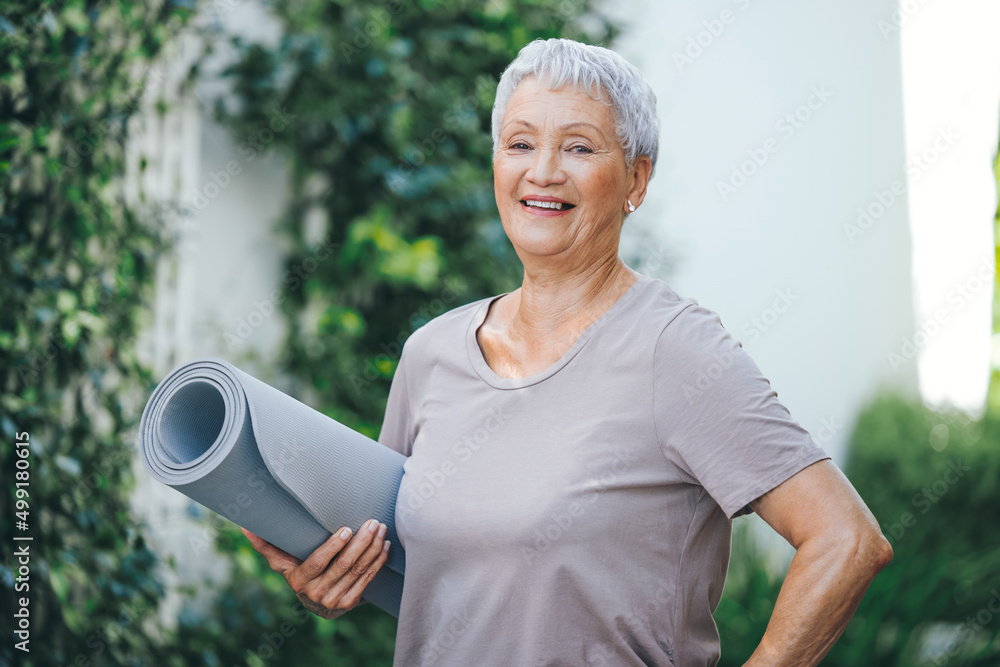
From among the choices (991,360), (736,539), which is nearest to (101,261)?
(736,539)

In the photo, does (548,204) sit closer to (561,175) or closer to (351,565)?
(561,175)

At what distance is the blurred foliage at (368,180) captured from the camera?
322cm

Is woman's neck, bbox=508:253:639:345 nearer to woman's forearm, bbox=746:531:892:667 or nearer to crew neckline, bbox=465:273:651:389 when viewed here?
crew neckline, bbox=465:273:651:389

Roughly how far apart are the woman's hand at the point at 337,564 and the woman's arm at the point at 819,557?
652 millimetres

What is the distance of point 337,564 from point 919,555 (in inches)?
134

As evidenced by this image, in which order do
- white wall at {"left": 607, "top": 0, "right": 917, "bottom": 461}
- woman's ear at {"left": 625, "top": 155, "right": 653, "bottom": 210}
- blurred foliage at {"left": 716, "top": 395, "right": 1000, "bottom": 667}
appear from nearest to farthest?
woman's ear at {"left": 625, "top": 155, "right": 653, "bottom": 210} < blurred foliage at {"left": 716, "top": 395, "right": 1000, "bottom": 667} < white wall at {"left": 607, "top": 0, "right": 917, "bottom": 461}

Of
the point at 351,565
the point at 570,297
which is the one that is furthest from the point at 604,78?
the point at 351,565

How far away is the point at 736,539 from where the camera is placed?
3.81 meters

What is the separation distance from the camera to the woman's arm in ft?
3.68

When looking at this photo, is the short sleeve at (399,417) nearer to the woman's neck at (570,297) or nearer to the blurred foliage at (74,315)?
the woman's neck at (570,297)

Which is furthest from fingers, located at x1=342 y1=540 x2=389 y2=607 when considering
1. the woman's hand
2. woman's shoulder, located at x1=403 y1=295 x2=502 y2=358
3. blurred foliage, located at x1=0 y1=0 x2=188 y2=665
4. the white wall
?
the white wall

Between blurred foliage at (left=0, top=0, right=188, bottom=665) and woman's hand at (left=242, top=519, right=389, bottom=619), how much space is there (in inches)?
39.3

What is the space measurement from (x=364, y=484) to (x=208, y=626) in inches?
68.9

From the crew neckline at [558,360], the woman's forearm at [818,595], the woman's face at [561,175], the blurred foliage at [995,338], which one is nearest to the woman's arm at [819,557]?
the woman's forearm at [818,595]
